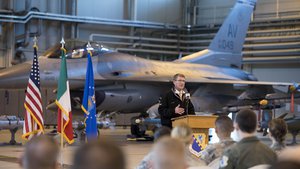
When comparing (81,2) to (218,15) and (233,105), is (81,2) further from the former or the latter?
(233,105)

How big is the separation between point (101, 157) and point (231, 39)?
17821 mm

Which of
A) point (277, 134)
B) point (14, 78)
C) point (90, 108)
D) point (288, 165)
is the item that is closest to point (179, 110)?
point (90, 108)

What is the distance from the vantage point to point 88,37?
23719 mm

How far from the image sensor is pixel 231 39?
758 inches

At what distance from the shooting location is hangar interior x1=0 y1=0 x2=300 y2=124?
2195 centimetres

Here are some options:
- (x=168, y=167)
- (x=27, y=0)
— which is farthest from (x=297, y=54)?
(x=168, y=167)

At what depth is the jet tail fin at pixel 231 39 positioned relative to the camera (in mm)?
18922

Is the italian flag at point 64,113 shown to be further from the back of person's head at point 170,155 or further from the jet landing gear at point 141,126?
the back of person's head at point 170,155

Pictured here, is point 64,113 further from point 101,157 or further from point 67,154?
point 101,157

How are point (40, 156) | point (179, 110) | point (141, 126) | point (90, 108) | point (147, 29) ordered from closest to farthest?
point (40, 156) → point (179, 110) → point (90, 108) → point (141, 126) → point (147, 29)

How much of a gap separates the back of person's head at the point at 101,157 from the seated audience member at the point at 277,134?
318cm

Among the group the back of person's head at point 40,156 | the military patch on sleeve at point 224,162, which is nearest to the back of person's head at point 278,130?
the military patch on sleeve at point 224,162

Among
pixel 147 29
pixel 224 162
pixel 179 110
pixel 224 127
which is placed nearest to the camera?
pixel 224 162

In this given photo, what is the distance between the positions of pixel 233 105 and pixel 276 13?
884 centimetres
